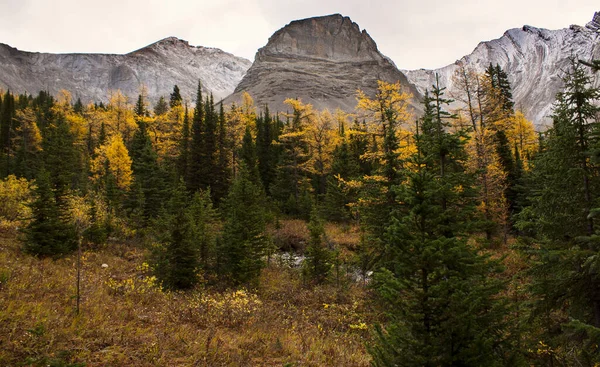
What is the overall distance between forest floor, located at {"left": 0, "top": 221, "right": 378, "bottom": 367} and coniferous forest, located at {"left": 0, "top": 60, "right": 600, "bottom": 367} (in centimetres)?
7

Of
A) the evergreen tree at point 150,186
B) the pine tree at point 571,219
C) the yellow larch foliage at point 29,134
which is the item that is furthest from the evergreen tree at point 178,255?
the yellow larch foliage at point 29,134

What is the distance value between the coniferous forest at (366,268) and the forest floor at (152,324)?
2.6 inches

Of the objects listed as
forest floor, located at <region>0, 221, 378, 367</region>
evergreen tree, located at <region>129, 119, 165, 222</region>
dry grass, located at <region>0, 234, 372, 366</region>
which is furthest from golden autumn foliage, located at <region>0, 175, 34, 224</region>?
dry grass, located at <region>0, 234, 372, 366</region>

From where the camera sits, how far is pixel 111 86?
192 meters

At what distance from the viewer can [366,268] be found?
1706 centimetres

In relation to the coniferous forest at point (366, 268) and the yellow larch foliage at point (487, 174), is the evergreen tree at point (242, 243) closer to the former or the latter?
the coniferous forest at point (366, 268)

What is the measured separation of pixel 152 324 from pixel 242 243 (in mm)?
8971

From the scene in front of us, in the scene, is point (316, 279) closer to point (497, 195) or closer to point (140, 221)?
point (497, 195)

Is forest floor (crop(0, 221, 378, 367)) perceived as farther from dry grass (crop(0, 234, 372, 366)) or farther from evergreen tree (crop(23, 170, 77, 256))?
evergreen tree (crop(23, 170, 77, 256))

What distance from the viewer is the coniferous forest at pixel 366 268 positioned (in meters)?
5.64

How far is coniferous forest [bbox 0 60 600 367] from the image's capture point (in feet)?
18.5

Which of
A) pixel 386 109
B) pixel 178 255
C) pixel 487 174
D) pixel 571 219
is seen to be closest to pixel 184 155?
pixel 178 255

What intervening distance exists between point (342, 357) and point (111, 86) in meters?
224

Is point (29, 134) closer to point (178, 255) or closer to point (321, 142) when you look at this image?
point (321, 142)
